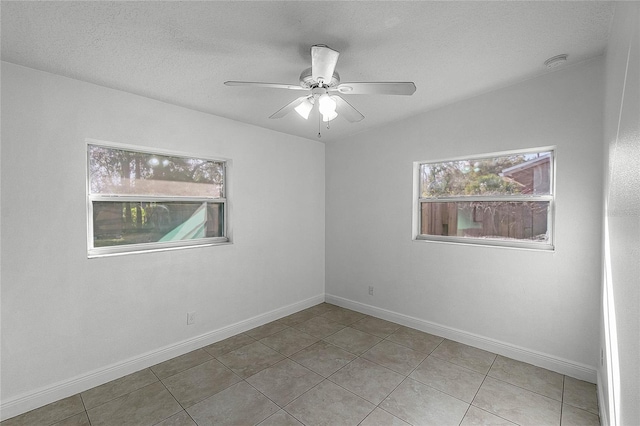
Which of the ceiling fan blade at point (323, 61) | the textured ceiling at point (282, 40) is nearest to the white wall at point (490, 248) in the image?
the textured ceiling at point (282, 40)

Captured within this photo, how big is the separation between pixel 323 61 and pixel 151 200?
2129 mm

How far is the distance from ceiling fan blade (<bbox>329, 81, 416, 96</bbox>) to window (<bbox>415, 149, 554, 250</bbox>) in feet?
5.53

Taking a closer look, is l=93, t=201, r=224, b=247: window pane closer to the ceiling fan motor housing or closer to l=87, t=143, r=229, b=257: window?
l=87, t=143, r=229, b=257: window

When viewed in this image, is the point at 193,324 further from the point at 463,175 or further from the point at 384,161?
the point at 463,175

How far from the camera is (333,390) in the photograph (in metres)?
2.34

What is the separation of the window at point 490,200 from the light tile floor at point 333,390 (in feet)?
3.92

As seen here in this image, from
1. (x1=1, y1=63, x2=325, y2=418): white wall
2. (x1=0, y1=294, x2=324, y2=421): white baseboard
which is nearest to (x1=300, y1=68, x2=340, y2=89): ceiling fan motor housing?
(x1=1, y1=63, x2=325, y2=418): white wall

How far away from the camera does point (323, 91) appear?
1.96m

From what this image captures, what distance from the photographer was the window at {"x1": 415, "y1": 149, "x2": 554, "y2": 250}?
8.80ft

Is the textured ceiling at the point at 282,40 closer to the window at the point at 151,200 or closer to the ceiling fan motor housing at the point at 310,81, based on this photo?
the ceiling fan motor housing at the point at 310,81

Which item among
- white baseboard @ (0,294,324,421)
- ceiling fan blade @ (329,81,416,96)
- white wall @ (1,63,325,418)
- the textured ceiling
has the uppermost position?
the textured ceiling

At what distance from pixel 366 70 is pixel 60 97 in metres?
2.33

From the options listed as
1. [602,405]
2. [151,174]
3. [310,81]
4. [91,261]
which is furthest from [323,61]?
[602,405]

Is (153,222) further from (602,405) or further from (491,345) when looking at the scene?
(602,405)
